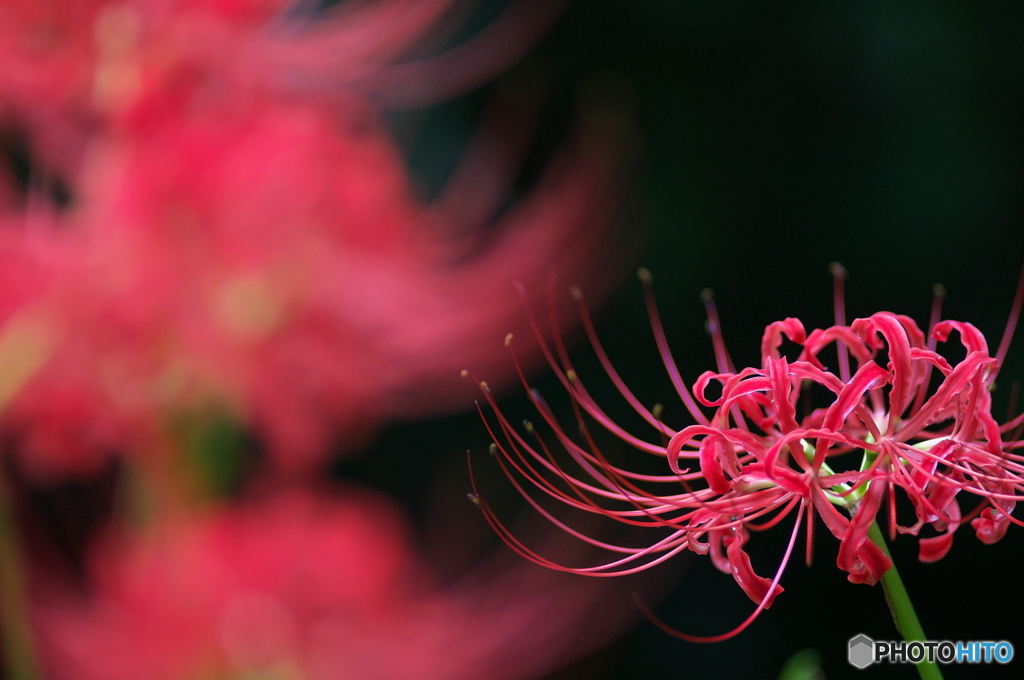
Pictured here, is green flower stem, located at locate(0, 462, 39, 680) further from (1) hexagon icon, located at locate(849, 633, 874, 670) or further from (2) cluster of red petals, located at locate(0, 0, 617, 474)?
(1) hexagon icon, located at locate(849, 633, 874, 670)

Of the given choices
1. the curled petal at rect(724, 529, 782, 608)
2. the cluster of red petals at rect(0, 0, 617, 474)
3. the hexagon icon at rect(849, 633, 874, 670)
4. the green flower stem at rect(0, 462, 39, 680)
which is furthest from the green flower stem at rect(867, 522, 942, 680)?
the green flower stem at rect(0, 462, 39, 680)

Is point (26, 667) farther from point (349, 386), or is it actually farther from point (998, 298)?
point (998, 298)

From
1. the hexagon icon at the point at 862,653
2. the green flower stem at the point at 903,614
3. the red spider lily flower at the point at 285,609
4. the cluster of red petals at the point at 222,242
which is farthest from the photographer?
the red spider lily flower at the point at 285,609

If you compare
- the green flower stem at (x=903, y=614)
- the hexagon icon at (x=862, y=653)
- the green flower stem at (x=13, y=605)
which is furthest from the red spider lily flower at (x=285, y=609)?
the green flower stem at (x=903, y=614)

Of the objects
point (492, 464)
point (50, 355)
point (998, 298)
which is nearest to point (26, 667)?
point (50, 355)

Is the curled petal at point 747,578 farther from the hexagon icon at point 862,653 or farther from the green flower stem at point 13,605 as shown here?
the green flower stem at point 13,605

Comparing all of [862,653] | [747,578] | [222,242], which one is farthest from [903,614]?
[222,242]

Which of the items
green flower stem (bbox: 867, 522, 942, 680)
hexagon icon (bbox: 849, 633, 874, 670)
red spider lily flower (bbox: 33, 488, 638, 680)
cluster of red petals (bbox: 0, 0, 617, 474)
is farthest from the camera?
red spider lily flower (bbox: 33, 488, 638, 680)
